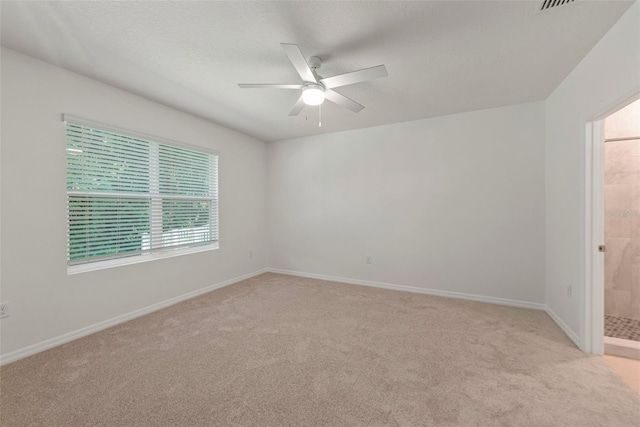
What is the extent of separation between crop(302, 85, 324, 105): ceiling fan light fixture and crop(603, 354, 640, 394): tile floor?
317 cm

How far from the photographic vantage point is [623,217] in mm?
2930

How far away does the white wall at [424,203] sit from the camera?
10.3 feet

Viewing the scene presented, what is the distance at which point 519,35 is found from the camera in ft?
6.07

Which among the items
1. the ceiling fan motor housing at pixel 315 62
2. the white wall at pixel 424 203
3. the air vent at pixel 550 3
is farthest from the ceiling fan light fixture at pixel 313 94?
the white wall at pixel 424 203

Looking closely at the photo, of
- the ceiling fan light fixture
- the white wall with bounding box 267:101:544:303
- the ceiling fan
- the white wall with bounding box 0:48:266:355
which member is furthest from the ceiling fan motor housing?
the white wall with bounding box 0:48:266:355

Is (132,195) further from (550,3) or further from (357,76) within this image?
(550,3)

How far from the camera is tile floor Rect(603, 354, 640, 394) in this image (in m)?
1.77

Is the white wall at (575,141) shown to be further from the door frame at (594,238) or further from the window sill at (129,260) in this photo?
the window sill at (129,260)

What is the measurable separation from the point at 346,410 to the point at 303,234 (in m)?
3.25

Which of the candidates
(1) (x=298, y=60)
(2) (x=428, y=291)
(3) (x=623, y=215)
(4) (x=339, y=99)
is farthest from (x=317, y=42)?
(3) (x=623, y=215)

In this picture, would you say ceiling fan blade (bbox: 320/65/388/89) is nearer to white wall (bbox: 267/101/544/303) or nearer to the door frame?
the door frame

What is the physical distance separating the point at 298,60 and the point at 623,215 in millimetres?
4112

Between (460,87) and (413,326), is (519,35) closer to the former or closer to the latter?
(460,87)

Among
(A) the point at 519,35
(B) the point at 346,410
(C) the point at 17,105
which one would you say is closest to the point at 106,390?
Result: (B) the point at 346,410
